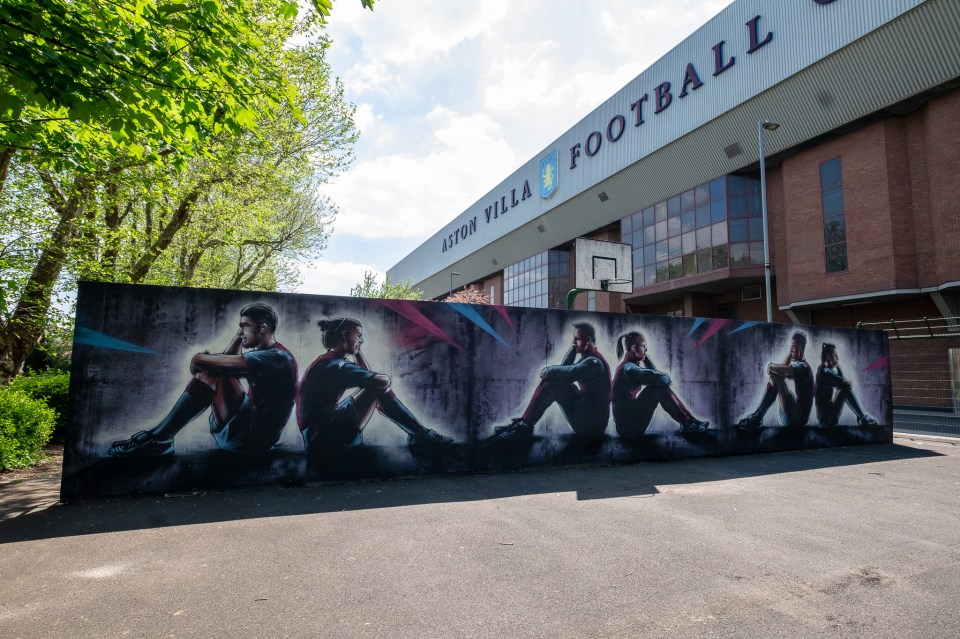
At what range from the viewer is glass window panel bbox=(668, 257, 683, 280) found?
2802cm

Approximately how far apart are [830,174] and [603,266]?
15.5 metres

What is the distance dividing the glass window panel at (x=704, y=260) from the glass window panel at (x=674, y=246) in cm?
137

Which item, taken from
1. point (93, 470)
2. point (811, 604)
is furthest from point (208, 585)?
point (811, 604)

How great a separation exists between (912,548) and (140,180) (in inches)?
513

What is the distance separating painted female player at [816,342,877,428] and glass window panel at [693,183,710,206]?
665 inches

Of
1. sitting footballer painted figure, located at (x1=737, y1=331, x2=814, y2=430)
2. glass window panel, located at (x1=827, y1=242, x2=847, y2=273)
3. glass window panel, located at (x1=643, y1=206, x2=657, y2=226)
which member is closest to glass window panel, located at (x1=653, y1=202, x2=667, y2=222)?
glass window panel, located at (x1=643, y1=206, x2=657, y2=226)

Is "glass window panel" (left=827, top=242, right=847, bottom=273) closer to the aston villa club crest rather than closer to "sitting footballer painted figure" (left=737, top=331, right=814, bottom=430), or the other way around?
"sitting footballer painted figure" (left=737, top=331, right=814, bottom=430)

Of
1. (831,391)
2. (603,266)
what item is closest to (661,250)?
(603,266)

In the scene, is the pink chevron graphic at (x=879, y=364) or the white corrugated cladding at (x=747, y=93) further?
the white corrugated cladding at (x=747, y=93)

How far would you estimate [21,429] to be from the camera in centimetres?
818

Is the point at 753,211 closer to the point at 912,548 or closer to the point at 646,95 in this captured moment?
the point at 646,95

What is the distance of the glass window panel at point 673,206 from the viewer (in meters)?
28.4

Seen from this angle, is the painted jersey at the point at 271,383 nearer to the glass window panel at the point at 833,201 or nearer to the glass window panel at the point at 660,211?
the glass window panel at the point at 833,201

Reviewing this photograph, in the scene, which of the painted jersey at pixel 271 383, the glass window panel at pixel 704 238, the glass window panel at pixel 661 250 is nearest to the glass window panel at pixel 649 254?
the glass window panel at pixel 661 250
